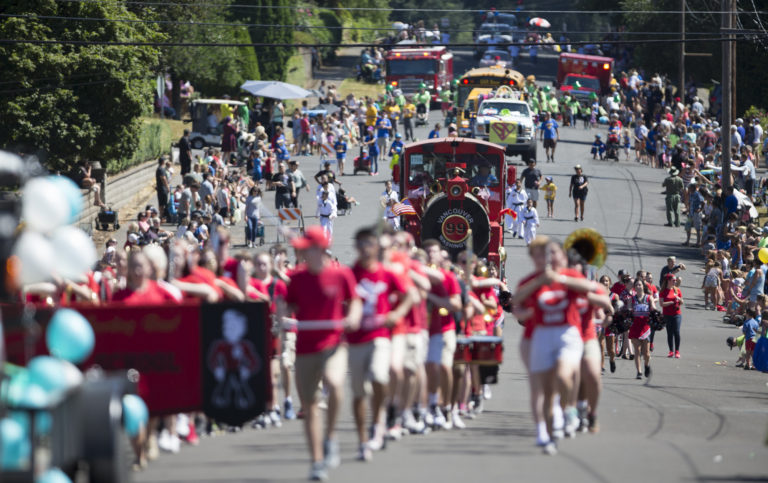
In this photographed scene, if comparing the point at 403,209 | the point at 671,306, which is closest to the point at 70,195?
the point at 671,306

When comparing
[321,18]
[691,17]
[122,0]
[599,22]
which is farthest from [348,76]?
[122,0]

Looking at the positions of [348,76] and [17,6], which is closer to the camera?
[17,6]

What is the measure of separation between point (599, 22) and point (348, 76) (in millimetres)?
26111

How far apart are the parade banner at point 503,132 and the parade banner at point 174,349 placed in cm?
3123

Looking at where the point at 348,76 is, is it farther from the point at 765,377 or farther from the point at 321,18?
the point at 765,377

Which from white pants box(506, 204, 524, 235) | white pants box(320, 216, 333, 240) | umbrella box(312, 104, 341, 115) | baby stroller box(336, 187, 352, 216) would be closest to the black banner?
white pants box(320, 216, 333, 240)

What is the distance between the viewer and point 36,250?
29.3 feet

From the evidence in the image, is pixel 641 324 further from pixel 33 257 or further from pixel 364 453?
pixel 33 257

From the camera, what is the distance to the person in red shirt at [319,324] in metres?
10.2

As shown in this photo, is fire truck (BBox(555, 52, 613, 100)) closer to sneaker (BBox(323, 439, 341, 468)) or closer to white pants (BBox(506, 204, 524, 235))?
white pants (BBox(506, 204, 524, 235))

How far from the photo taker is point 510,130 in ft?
137

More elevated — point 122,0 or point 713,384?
point 122,0

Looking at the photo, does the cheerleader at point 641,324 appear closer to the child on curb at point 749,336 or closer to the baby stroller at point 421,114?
the child on curb at point 749,336

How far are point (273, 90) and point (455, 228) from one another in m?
23.9
